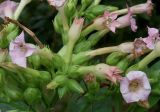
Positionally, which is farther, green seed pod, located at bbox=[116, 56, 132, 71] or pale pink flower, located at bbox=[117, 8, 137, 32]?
pale pink flower, located at bbox=[117, 8, 137, 32]

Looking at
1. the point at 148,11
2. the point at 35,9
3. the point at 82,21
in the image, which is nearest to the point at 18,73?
the point at 82,21

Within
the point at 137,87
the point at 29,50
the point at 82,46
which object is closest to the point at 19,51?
the point at 29,50

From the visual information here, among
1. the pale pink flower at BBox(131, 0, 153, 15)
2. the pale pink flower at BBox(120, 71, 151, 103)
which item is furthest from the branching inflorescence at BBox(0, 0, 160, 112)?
the pale pink flower at BBox(131, 0, 153, 15)

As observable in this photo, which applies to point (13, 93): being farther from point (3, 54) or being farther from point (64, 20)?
point (64, 20)

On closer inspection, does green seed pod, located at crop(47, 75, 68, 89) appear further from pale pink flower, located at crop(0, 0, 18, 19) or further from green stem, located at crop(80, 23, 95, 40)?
pale pink flower, located at crop(0, 0, 18, 19)

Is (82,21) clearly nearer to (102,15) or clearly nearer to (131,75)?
(102,15)

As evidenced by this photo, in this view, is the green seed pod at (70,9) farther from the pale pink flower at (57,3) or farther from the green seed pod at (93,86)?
the green seed pod at (93,86)
